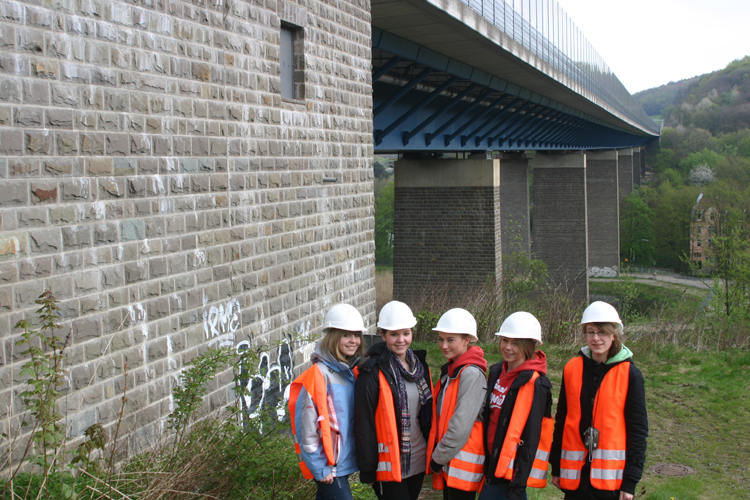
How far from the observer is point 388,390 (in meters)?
3.80

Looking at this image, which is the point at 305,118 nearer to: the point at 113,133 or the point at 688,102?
the point at 113,133

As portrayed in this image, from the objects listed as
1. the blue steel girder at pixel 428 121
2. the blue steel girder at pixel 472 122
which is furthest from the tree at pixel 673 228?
the blue steel girder at pixel 428 121

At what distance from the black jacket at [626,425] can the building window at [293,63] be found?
4373mm

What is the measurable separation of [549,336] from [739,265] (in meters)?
14.6

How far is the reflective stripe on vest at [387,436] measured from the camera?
3.78m

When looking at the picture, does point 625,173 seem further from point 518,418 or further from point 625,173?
point 518,418

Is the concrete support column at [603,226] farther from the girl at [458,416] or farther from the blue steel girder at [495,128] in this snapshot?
the girl at [458,416]

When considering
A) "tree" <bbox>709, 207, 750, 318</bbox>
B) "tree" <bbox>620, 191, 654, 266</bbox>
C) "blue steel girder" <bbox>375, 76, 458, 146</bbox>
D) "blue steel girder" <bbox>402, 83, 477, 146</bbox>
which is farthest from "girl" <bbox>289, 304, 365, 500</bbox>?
"tree" <bbox>620, 191, 654, 266</bbox>

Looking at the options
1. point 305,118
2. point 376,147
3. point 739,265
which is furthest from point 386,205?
point 305,118

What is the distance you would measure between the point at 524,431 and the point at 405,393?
2.22 feet

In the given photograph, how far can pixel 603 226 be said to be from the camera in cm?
5053

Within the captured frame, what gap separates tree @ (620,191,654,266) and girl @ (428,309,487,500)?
62.2m

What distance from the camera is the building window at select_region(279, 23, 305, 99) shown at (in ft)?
23.0

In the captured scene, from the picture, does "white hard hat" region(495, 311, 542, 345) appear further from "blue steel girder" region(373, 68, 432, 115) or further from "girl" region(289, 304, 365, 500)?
"blue steel girder" region(373, 68, 432, 115)
